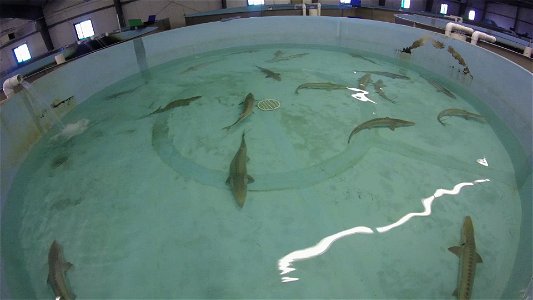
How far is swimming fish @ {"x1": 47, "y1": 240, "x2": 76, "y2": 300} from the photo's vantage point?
222 centimetres

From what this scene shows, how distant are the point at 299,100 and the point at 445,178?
7.35 ft

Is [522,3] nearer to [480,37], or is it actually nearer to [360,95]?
[480,37]

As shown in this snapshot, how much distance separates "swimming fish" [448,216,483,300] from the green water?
2.8 inches

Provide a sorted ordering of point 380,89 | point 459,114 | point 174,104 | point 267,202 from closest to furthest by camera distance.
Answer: point 267,202, point 459,114, point 174,104, point 380,89

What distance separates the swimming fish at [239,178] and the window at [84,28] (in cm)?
873

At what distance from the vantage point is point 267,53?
21.6 feet

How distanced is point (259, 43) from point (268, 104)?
3022mm

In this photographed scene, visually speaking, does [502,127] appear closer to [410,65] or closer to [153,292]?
[410,65]

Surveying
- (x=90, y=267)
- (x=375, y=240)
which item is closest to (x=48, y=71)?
(x=90, y=267)

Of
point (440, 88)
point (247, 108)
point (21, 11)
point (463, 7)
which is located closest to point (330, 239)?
point (247, 108)

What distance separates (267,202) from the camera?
2877 mm

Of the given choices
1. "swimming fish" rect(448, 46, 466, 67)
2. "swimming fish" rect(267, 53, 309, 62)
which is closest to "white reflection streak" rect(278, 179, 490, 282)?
"swimming fish" rect(448, 46, 466, 67)

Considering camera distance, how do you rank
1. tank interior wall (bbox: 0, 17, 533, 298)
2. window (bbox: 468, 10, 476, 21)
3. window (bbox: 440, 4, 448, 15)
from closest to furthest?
1. tank interior wall (bbox: 0, 17, 533, 298)
2. window (bbox: 468, 10, 476, 21)
3. window (bbox: 440, 4, 448, 15)

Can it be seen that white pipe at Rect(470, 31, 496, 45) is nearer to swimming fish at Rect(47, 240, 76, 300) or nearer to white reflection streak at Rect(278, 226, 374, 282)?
white reflection streak at Rect(278, 226, 374, 282)
